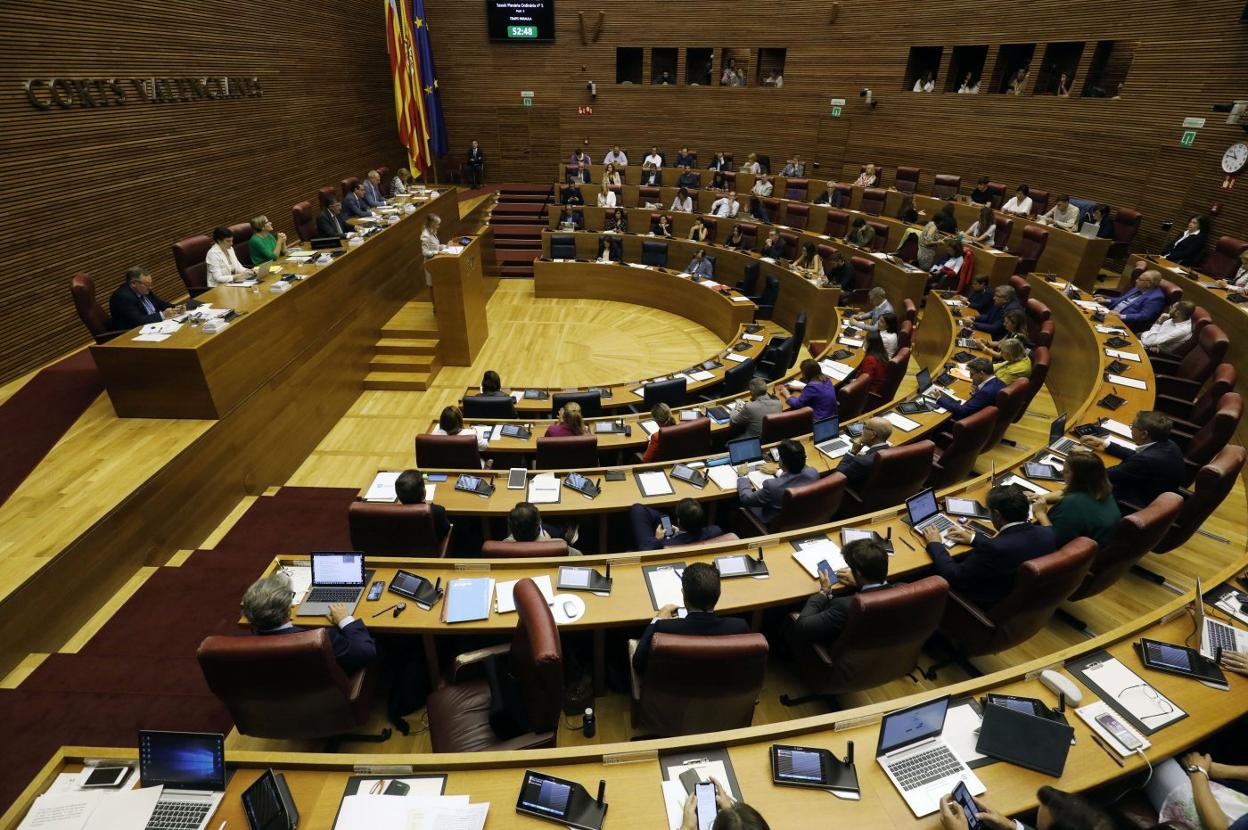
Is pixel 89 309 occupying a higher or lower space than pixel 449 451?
higher

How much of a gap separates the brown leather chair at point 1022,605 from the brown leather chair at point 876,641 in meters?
0.41

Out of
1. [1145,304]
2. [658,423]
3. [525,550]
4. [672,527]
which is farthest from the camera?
[1145,304]

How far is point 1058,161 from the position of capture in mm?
10219

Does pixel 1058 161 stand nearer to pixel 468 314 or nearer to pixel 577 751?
pixel 468 314

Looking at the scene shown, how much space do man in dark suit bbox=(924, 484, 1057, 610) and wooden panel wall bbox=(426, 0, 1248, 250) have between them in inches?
307

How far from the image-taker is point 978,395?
5273 mm

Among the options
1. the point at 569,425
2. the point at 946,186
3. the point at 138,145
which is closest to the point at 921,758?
the point at 569,425

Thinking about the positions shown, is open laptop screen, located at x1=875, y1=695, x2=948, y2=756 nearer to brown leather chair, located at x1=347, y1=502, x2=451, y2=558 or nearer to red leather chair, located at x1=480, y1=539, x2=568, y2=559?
red leather chair, located at x1=480, y1=539, x2=568, y2=559

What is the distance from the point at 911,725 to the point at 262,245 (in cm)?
791

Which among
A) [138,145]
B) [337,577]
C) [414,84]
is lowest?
[337,577]

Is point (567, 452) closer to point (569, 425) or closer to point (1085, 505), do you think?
point (569, 425)

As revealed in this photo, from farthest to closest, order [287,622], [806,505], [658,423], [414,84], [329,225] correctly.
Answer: [414,84], [329,225], [658,423], [806,505], [287,622]

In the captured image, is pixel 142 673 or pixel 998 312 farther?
pixel 998 312

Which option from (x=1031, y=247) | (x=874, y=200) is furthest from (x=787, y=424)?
(x=874, y=200)
